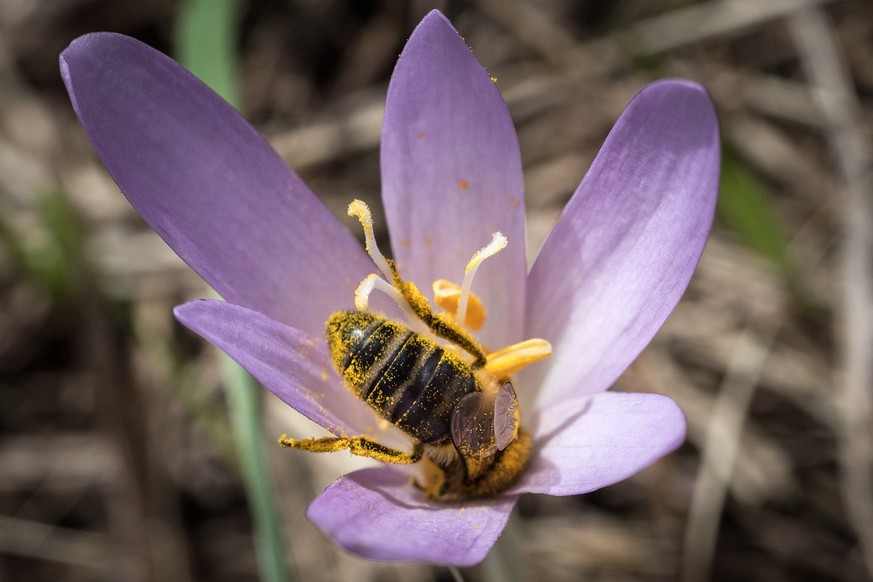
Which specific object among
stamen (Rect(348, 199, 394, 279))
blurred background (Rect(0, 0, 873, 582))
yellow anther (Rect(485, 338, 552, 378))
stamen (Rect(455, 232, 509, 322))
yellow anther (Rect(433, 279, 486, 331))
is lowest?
blurred background (Rect(0, 0, 873, 582))

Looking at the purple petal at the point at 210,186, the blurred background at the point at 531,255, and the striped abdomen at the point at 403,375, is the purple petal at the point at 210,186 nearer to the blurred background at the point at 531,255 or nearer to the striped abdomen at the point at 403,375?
the striped abdomen at the point at 403,375

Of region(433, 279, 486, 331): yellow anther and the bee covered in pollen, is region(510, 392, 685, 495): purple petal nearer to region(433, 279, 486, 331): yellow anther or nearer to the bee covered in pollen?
the bee covered in pollen

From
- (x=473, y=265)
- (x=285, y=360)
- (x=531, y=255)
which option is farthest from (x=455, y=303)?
(x=531, y=255)

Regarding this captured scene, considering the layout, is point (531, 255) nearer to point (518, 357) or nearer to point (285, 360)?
point (518, 357)

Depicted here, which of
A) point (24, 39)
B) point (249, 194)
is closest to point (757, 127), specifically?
point (249, 194)

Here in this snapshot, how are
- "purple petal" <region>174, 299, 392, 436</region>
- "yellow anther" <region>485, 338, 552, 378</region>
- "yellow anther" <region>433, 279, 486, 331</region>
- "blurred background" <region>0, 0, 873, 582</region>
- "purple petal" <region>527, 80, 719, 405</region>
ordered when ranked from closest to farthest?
Answer: "purple petal" <region>174, 299, 392, 436</region> < "purple petal" <region>527, 80, 719, 405</region> < "yellow anther" <region>485, 338, 552, 378</region> < "yellow anther" <region>433, 279, 486, 331</region> < "blurred background" <region>0, 0, 873, 582</region>

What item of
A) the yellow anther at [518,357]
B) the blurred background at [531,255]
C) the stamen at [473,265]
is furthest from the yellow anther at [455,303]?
the blurred background at [531,255]

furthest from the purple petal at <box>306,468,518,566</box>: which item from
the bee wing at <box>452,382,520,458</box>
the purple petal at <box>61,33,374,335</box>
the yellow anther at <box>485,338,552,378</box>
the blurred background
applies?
the blurred background
